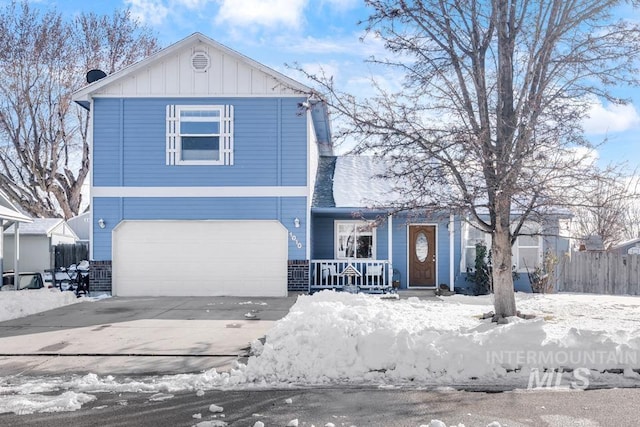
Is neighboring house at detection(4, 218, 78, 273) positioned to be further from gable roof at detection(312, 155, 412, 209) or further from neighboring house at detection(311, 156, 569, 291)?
neighboring house at detection(311, 156, 569, 291)

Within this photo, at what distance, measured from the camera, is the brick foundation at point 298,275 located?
47.7 ft

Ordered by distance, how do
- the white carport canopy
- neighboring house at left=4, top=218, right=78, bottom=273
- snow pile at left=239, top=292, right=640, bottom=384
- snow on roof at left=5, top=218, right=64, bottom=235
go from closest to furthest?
snow pile at left=239, top=292, right=640, bottom=384 < the white carport canopy < snow on roof at left=5, top=218, right=64, bottom=235 < neighboring house at left=4, top=218, right=78, bottom=273

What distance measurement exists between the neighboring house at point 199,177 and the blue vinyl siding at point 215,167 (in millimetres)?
27

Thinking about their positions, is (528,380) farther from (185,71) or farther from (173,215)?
(185,71)

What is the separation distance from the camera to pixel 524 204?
9227 millimetres

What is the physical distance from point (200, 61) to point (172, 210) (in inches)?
162

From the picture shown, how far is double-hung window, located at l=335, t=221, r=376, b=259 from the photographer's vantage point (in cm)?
1609

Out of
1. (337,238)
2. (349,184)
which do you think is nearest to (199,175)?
(337,238)

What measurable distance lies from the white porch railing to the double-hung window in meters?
0.65

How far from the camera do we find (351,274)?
15141 mm

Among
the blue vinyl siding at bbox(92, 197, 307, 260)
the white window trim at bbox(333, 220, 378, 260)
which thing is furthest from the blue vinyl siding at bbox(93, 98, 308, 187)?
the white window trim at bbox(333, 220, 378, 260)

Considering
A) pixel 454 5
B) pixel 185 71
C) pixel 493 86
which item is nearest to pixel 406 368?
pixel 493 86

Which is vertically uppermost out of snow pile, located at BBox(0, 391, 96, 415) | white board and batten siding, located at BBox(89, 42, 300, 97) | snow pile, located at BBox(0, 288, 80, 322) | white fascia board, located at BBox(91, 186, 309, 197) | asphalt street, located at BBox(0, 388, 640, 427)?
white board and batten siding, located at BBox(89, 42, 300, 97)

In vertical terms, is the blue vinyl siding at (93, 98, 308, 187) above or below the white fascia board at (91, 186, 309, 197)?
above
